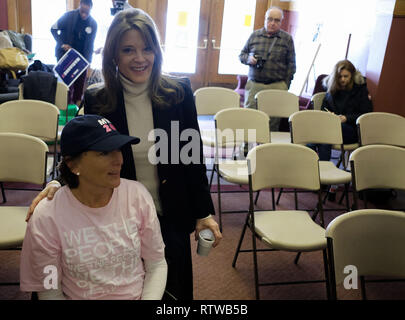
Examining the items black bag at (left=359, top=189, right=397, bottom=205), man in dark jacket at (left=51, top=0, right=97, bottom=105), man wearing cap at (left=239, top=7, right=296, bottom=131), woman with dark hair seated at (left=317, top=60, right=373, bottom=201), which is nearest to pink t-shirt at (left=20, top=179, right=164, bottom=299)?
black bag at (left=359, top=189, right=397, bottom=205)

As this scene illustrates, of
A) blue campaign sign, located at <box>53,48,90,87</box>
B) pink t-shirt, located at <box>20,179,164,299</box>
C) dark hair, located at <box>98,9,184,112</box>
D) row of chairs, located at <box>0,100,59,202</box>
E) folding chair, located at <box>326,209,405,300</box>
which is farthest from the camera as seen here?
blue campaign sign, located at <box>53,48,90,87</box>

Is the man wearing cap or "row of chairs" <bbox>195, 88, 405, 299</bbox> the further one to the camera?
the man wearing cap

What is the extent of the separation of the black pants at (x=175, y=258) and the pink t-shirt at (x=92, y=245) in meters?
0.10

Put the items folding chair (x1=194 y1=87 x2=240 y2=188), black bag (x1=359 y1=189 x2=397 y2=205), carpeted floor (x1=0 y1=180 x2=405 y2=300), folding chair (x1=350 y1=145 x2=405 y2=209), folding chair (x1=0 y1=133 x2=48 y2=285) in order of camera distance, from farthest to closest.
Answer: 1. folding chair (x1=194 y1=87 x2=240 y2=188)
2. black bag (x1=359 y1=189 x2=397 y2=205)
3. folding chair (x1=350 y1=145 x2=405 y2=209)
4. carpeted floor (x1=0 y1=180 x2=405 y2=300)
5. folding chair (x1=0 y1=133 x2=48 y2=285)

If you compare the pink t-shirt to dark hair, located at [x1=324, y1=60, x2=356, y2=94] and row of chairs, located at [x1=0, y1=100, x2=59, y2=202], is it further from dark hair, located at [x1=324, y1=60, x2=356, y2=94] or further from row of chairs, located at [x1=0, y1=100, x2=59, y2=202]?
dark hair, located at [x1=324, y1=60, x2=356, y2=94]

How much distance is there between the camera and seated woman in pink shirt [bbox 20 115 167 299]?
1199 millimetres

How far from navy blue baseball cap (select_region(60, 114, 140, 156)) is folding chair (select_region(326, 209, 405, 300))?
3.14 feet

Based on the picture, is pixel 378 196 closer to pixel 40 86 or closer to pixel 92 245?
pixel 92 245

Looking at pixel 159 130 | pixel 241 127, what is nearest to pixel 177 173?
pixel 159 130

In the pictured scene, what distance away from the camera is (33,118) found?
312 cm

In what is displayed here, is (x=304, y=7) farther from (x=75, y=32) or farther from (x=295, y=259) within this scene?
(x=295, y=259)

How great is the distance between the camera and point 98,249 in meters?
1.23

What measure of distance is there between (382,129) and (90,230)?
333 cm

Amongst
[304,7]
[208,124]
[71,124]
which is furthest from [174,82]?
[304,7]
